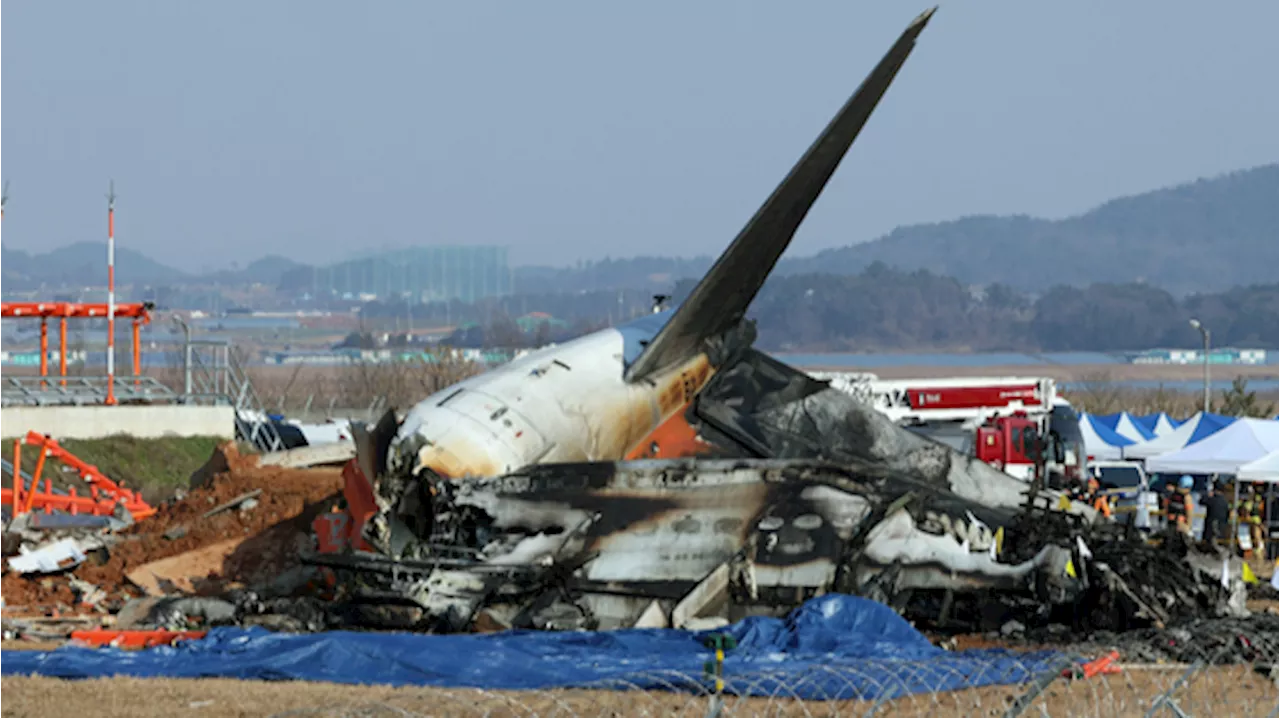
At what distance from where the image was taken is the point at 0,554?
2964 cm

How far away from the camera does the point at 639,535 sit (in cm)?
2278

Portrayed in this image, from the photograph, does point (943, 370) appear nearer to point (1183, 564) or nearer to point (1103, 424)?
point (1103, 424)

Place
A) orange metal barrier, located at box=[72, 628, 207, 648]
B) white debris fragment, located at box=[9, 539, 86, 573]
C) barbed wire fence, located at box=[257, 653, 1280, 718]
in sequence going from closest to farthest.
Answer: barbed wire fence, located at box=[257, 653, 1280, 718], orange metal barrier, located at box=[72, 628, 207, 648], white debris fragment, located at box=[9, 539, 86, 573]

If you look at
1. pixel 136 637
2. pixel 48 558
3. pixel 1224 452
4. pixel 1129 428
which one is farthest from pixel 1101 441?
pixel 136 637

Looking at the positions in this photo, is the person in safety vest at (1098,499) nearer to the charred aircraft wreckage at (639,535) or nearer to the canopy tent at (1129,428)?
the charred aircraft wreckage at (639,535)

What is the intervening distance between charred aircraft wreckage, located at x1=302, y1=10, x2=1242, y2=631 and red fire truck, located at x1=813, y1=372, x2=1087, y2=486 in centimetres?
1732

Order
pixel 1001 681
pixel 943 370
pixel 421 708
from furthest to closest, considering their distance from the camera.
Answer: pixel 943 370 < pixel 1001 681 < pixel 421 708

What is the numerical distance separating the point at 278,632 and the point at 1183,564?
35.8ft

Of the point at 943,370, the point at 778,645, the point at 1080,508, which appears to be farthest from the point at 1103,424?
the point at 943,370

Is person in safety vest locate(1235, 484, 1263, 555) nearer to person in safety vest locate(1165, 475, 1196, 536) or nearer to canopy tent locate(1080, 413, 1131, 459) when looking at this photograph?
person in safety vest locate(1165, 475, 1196, 536)

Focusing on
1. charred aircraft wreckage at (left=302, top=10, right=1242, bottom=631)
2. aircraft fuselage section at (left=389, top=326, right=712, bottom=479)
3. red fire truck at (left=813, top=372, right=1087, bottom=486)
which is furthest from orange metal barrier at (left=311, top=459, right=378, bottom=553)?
red fire truck at (left=813, top=372, right=1087, bottom=486)

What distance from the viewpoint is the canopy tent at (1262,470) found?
129 ft

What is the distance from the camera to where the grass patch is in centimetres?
4331

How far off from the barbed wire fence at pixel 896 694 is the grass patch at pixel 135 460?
26772 mm
